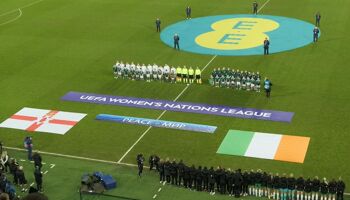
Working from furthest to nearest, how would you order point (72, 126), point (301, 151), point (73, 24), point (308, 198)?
point (73, 24)
point (72, 126)
point (301, 151)
point (308, 198)

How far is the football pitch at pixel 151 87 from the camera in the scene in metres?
28.5

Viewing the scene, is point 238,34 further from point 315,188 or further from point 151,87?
point 315,188

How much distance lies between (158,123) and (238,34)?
20.2 metres

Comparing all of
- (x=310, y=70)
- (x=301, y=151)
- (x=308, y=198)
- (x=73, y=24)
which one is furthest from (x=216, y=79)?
(x=73, y=24)

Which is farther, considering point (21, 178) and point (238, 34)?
point (238, 34)

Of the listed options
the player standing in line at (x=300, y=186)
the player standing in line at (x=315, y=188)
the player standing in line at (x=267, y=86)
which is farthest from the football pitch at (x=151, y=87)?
the player standing in line at (x=300, y=186)

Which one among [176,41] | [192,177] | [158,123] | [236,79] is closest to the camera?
[192,177]

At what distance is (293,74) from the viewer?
39562 millimetres

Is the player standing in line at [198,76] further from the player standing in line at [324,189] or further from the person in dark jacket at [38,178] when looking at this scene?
the person in dark jacket at [38,178]

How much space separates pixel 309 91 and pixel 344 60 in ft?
23.2

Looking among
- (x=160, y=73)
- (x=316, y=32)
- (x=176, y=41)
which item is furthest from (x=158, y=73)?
(x=316, y=32)

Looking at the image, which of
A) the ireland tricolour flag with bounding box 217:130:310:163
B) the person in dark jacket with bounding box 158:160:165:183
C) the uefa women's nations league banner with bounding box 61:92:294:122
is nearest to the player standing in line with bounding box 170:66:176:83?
the uefa women's nations league banner with bounding box 61:92:294:122

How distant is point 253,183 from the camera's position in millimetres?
24766

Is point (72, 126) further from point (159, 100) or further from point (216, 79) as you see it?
point (216, 79)
